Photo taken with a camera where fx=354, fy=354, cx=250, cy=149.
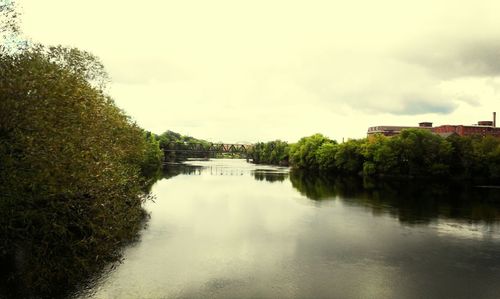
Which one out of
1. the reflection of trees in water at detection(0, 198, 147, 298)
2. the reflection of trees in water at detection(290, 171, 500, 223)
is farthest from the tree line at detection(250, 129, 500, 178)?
the reflection of trees in water at detection(0, 198, 147, 298)

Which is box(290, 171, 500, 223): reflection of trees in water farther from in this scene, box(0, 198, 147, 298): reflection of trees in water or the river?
box(0, 198, 147, 298): reflection of trees in water

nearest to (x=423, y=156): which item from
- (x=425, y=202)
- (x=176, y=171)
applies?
(x=425, y=202)

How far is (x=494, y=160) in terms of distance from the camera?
330ft

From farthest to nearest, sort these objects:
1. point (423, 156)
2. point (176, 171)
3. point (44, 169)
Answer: point (176, 171) → point (423, 156) → point (44, 169)

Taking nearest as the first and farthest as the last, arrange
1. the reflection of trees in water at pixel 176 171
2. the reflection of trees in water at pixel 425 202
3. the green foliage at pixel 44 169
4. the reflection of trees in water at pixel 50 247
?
1. the green foliage at pixel 44 169
2. the reflection of trees in water at pixel 50 247
3. the reflection of trees in water at pixel 425 202
4. the reflection of trees in water at pixel 176 171

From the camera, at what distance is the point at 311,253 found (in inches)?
1216

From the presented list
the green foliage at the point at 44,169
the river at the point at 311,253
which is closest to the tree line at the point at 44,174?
the green foliage at the point at 44,169

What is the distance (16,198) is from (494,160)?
116 meters

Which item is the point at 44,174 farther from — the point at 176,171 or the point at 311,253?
the point at 176,171

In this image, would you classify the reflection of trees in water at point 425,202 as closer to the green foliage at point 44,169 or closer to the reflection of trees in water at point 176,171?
the green foliage at point 44,169

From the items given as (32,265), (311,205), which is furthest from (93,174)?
(311,205)

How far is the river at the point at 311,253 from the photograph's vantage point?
23.1 metres

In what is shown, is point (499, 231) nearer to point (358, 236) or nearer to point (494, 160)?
point (358, 236)

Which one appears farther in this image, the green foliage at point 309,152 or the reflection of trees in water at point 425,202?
the green foliage at point 309,152
